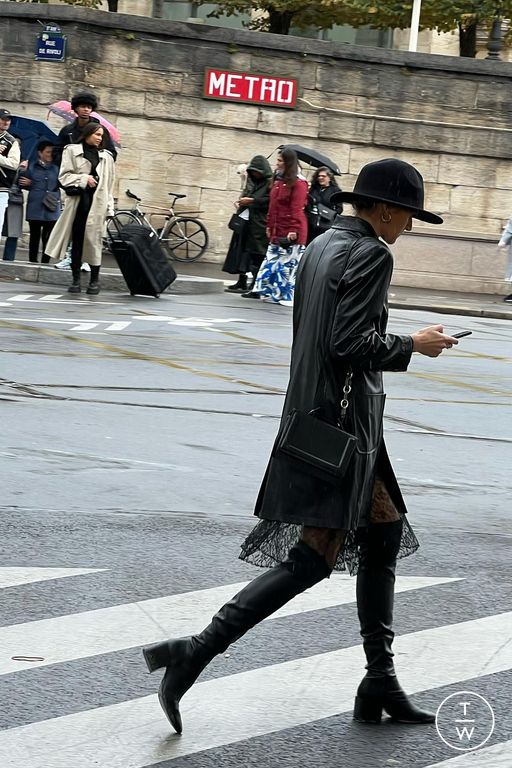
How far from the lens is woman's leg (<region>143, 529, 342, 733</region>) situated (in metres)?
3.87

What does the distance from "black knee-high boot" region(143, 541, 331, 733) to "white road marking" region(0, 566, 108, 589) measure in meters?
1.41

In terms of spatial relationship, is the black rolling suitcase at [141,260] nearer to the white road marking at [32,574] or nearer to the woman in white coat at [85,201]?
the woman in white coat at [85,201]

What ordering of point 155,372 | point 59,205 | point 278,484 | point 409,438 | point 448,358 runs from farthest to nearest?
point 59,205
point 448,358
point 155,372
point 409,438
point 278,484

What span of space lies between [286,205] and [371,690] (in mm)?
13616

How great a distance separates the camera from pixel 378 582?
4.04m

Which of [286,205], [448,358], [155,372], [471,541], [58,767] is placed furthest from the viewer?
[286,205]

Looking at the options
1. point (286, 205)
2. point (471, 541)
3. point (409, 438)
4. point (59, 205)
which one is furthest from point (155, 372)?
point (59, 205)

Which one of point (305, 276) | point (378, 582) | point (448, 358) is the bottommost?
point (448, 358)

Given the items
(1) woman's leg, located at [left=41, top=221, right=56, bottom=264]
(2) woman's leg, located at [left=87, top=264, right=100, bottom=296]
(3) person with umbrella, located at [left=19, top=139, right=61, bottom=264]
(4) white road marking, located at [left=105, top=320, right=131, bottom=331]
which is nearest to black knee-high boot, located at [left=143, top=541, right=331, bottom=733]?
(4) white road marking, located at [left=105, top=320, right=131, bottom=331]

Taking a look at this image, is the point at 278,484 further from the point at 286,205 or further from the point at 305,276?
the point at 286,205

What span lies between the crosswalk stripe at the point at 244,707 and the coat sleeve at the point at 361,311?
1040 mm

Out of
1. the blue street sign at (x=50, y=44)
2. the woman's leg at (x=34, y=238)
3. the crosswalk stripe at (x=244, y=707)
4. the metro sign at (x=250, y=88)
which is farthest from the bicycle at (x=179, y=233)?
the crosswalk stripe at (x=244, y=707)

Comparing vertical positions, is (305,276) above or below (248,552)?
above

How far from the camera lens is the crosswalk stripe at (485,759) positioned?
12.2 feet
